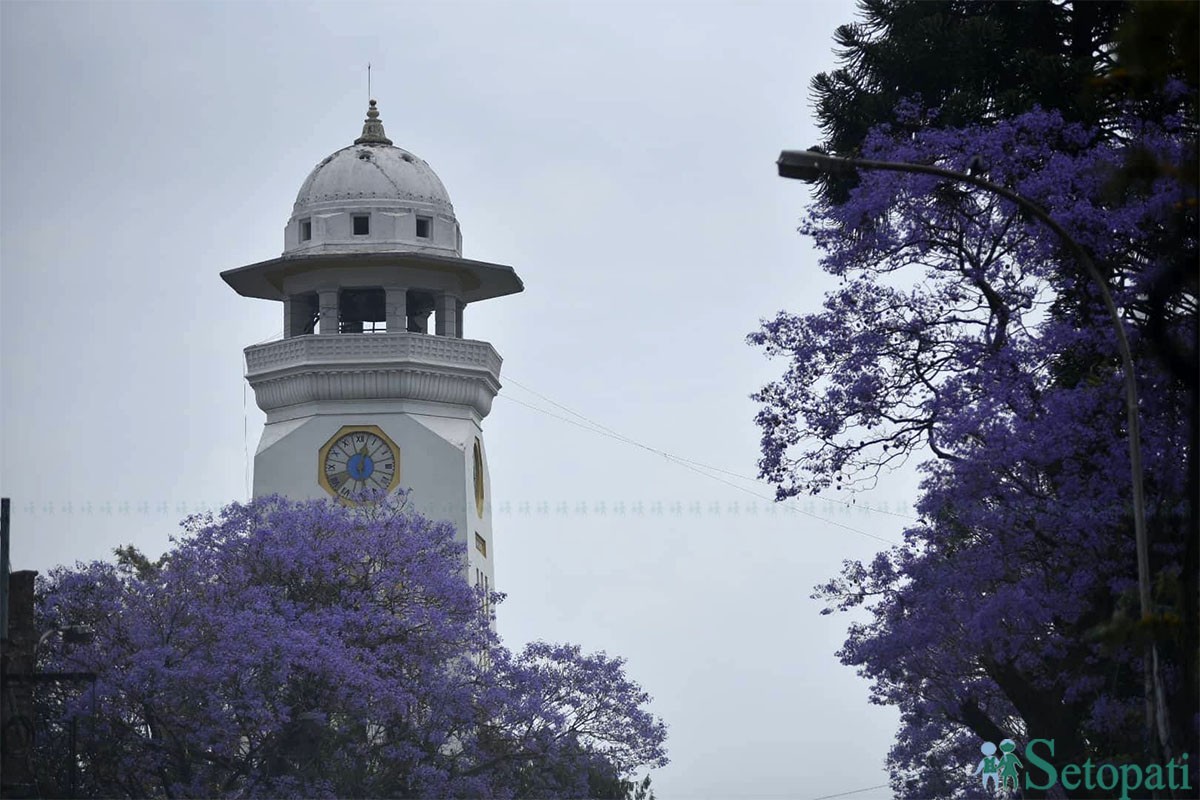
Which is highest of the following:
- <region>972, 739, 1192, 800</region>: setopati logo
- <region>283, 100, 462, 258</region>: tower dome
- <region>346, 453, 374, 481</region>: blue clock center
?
<region>283, 100, 462, 258</region>: tower dome

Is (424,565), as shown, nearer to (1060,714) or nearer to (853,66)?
(853,66)

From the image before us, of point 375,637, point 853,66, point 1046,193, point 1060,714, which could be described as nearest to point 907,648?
point 1060,714

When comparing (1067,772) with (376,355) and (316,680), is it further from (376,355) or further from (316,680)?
(376,355)

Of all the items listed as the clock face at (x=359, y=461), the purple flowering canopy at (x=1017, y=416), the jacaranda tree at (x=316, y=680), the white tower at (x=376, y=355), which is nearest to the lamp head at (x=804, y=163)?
the purple flowering canopy at (x=1017, y=416)

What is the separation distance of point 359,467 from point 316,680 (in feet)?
83.0

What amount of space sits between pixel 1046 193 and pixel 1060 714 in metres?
7.41

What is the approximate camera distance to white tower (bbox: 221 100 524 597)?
77.0 m

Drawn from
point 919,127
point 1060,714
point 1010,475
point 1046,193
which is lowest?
point 1060,714

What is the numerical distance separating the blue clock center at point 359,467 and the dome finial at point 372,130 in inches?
393

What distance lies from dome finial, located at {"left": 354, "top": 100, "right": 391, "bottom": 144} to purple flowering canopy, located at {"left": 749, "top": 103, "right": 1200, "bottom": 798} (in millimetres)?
38506

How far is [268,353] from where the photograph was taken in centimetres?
7838

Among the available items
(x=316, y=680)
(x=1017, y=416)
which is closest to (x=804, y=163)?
(x=1017, y=416)

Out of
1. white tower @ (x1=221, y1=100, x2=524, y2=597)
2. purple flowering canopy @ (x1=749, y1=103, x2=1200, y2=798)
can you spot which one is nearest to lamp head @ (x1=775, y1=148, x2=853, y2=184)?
purple flowering canopy @ (x1=749, y1=103, x2=1200, y2=798)

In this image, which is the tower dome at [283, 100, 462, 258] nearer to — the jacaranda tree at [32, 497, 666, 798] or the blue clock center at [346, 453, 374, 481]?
the blue clock center at [346, 453, 374, 481]
